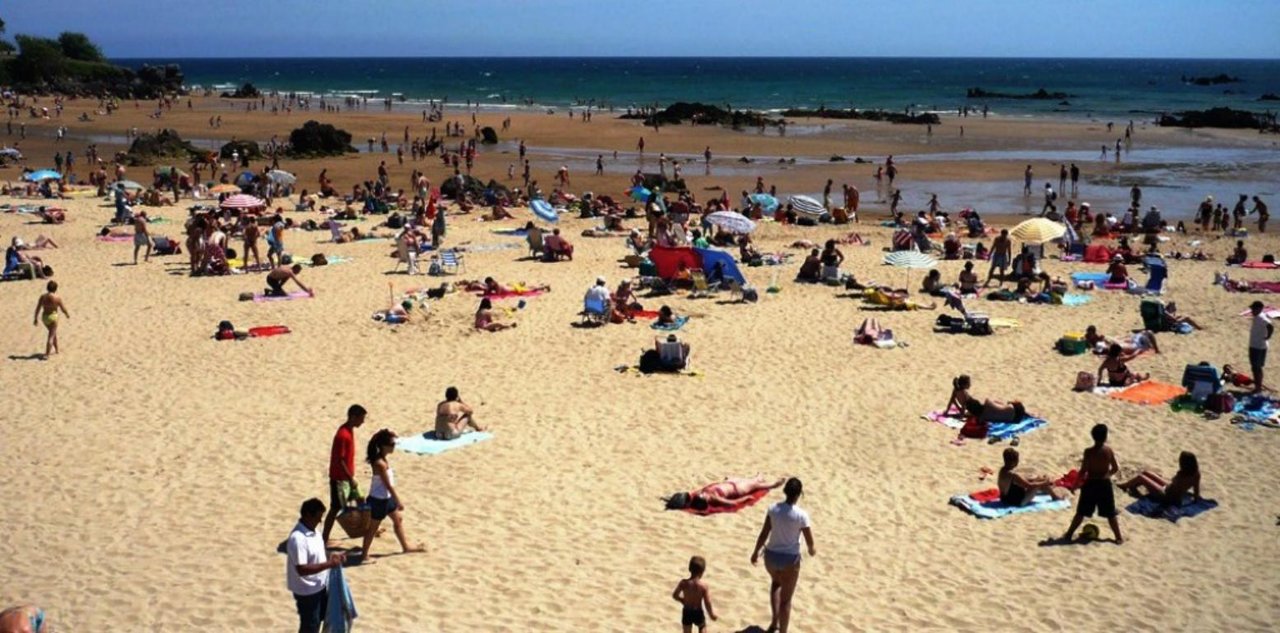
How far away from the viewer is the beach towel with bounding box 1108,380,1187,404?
44.3 feet

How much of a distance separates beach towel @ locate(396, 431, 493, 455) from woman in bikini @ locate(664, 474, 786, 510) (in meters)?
2.62

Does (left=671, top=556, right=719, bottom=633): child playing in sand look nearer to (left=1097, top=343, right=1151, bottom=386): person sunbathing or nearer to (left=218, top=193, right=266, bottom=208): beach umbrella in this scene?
(left=1097, top=343, right=1151, bottom=386): person sunbathing

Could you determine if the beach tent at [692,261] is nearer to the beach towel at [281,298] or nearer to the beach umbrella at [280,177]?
the beach towel at [281,298]

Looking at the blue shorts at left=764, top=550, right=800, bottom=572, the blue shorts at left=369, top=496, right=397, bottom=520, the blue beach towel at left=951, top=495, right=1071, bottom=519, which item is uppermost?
the blue shorts at left=764, top=550, right=800, bottom=572

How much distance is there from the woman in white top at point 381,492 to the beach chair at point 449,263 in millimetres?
12927

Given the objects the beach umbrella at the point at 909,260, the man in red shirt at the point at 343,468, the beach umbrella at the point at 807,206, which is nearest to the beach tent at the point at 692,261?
the beach umbrella at the point at 909,260

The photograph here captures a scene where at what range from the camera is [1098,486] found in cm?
947

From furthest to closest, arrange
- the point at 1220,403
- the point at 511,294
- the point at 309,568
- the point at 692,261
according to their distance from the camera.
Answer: the point at 692,261, the point at 511,294, the point at 1220,403, the point at 309,568

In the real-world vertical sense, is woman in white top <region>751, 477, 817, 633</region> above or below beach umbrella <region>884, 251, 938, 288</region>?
below

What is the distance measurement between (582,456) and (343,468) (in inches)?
128

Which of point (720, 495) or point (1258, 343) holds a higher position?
point (1258, 343)

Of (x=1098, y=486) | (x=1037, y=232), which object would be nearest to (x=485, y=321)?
(x=1037, y=232)

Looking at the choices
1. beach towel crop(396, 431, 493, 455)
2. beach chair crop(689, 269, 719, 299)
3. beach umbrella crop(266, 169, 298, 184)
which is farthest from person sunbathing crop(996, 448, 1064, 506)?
beach umbrella crop(266, 169, 298, 184)

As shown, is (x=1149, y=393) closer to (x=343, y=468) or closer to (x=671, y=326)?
(x=671, y=326)
